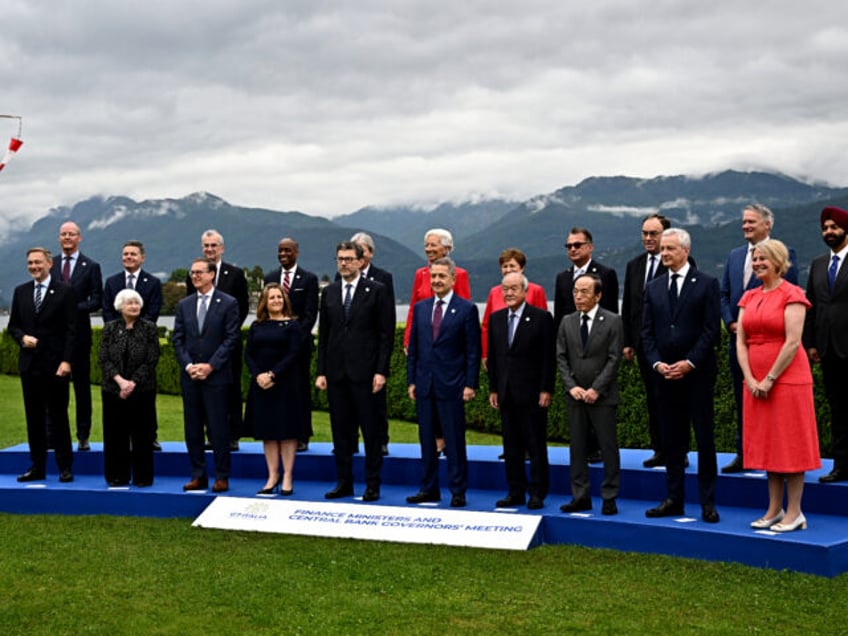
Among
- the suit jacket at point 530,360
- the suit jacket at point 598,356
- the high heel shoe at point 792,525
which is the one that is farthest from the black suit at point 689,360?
the suit jacket at point 530,360

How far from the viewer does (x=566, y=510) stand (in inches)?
286

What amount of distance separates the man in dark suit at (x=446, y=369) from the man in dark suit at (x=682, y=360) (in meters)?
1.38

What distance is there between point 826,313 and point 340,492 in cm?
395

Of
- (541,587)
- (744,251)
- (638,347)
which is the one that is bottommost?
(541,587)

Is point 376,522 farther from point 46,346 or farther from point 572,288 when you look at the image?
point 46,346

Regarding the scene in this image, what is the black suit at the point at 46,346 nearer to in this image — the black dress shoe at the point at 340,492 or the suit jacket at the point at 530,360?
the black dress shoe at the point at 340,492

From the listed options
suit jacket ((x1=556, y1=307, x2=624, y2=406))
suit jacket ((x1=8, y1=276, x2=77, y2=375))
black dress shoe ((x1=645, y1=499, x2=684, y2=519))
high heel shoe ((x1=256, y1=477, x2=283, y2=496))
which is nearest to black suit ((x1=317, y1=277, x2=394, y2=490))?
high heel shoe ((x1=256, y1=477, x2=283, y2=496))

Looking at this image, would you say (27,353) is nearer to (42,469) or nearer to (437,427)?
(42,469)

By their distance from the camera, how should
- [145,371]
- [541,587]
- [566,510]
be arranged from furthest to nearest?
[145,371] → [566,510] → [541,587]

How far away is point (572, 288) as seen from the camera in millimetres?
8141

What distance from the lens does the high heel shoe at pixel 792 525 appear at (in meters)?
6.43

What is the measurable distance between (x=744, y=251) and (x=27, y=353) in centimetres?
611

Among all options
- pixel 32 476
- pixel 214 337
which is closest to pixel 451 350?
pixel 214 337

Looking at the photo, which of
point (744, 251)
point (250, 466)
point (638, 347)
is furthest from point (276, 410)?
point (744, 251)
